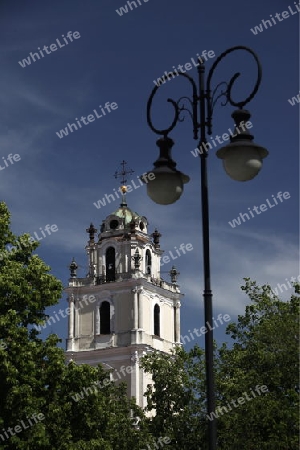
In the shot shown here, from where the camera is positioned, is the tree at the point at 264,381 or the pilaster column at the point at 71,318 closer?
the tree at the point at 264,381

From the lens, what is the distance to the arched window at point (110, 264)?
66.5 m

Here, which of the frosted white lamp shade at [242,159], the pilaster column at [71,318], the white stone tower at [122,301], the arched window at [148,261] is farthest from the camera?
the arched window at [148,261]

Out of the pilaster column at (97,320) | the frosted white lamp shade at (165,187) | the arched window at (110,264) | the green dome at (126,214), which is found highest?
the green dome at (126,214)

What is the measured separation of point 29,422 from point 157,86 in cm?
1696

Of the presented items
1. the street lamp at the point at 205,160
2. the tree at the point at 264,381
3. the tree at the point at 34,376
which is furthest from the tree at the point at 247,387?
the street lamp at the point at 205,160

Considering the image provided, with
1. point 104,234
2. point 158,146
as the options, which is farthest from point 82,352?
point 158,146

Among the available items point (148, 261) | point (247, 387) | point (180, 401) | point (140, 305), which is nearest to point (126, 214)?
point (148, 261)

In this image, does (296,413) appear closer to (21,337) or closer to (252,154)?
(21,337)

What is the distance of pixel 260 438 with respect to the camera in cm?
3075

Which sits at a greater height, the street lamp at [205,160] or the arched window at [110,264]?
the arched window at [110,264]

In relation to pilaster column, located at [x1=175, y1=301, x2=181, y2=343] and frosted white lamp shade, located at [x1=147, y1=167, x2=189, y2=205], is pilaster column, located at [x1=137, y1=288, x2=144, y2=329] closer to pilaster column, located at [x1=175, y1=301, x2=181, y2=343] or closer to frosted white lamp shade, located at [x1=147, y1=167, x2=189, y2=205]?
pilaster column, located at [x1=175, y1=301, x2=181, y2=343]

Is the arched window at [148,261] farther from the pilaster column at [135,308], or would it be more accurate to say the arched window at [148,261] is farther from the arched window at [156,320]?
the pilaster column at [135,308]

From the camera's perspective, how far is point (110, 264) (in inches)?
2640

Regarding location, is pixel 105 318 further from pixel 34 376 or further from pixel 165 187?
pixel 165 187
